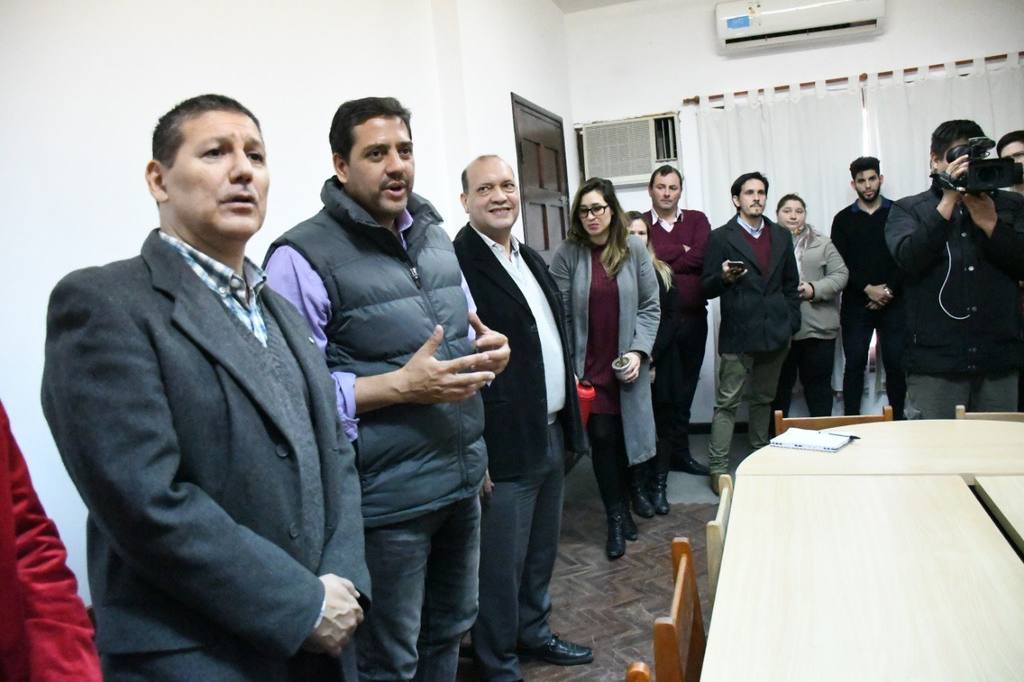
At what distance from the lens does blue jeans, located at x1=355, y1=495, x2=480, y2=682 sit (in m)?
1.62

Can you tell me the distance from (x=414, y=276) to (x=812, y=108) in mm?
4399

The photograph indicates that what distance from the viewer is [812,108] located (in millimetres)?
5195

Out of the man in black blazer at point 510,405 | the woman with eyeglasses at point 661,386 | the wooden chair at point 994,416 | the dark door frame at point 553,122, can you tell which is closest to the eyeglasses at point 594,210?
the dark door frame at point 553,122

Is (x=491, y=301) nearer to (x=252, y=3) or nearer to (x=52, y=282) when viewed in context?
(x=52, y=282)

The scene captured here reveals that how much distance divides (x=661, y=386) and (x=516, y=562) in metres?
1.93

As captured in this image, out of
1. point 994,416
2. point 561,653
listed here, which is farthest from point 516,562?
point 994,416

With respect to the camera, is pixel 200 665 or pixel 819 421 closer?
pixel 200 665

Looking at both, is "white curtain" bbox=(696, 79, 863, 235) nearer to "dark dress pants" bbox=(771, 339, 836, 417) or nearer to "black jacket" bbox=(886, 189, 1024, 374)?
"dark dress pants" bbox=(771, 339, 836, 417)

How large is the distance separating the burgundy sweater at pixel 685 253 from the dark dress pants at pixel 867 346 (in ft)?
3.19

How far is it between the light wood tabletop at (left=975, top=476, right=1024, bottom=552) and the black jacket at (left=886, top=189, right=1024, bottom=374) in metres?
1.00

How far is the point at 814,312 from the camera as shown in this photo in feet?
14.9

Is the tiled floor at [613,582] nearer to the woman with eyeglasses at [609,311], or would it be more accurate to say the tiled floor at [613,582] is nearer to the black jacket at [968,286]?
the woman with eyeglasses at [609,311]

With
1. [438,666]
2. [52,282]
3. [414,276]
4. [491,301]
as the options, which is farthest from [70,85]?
[438,666]

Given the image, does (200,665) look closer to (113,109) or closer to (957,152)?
(113,109)
